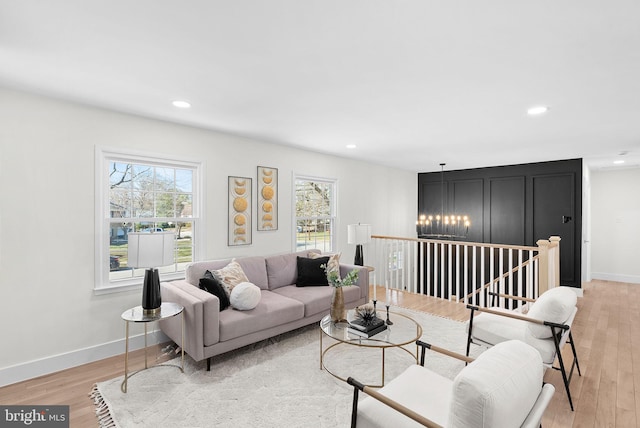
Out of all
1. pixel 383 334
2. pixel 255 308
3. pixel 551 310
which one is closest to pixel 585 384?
pixel 551 310

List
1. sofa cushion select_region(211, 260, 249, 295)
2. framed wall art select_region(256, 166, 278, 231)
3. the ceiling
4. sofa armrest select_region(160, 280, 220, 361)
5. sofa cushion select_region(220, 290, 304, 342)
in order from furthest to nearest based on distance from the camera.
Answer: framed wall art select_region(256, 166, 278, 231), sofa cushion select_region(211, 260, 249, 295), sofa cushion select_region(220, 290, 304, 342), sofa armrest select_region(160, 280, 220, 361), the ceiling

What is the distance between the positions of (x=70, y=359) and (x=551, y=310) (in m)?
4.14

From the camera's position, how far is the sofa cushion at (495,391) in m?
1.21

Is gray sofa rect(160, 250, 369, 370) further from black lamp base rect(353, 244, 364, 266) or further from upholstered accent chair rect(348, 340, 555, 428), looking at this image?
upholstered accent chair rect(348, 340, 555, 428)

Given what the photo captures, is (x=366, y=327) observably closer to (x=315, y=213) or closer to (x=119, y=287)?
(x=119, y=287)

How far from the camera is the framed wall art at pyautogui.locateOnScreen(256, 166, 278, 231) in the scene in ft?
14.7

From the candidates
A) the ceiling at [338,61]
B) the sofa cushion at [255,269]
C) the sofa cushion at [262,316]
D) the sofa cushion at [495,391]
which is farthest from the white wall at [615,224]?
the sofa cushion at [495,391]

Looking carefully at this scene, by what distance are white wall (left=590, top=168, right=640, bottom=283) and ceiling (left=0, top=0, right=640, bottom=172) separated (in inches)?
158

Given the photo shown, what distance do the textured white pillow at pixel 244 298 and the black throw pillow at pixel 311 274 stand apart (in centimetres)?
105

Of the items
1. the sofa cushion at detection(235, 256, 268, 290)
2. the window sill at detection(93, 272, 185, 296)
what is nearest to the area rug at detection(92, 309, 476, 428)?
the sofa cushion at detection(235, 256, 268, 290)

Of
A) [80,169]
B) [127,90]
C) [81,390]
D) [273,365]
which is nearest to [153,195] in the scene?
[80,169]

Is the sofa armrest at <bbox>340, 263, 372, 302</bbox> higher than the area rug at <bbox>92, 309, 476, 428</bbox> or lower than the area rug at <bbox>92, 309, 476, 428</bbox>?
higher

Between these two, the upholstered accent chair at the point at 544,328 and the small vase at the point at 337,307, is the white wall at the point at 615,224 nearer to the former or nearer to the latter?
the upholstered accent chair at the point at 544,328

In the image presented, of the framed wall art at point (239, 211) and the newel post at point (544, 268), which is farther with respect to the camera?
the framed wall art at point (239, 211)
